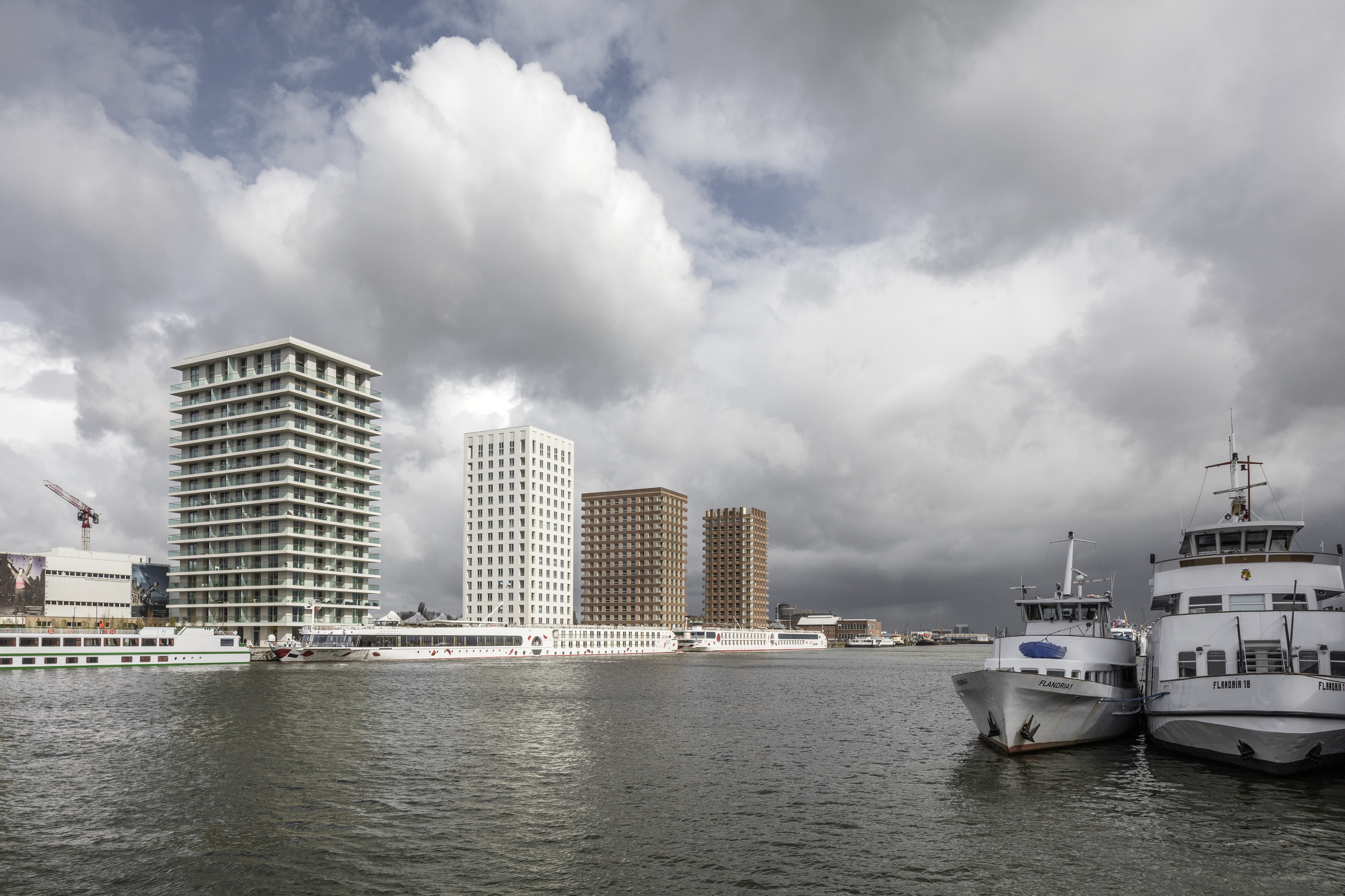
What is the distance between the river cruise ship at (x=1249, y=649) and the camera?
39.4 metres

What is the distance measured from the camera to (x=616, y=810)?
3600cm

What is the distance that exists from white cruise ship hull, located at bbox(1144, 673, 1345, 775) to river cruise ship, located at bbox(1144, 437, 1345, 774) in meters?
0.05

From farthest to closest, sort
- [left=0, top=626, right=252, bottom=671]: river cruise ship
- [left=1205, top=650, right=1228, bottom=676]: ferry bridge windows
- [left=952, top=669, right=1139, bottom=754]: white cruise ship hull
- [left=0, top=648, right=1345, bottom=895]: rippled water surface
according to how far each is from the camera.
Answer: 1. [left=0, top=626, right=252, bottom=671]: river cruise ship
2. [left=952, top=669, right=1139, bottom=754]: white cruise ship hull
3. [left=1205, top=650, right=1228, bottom=676]: ferry bridge windows
4. [left=0, top=648, right=1345, bottom=895]: rippled water surface

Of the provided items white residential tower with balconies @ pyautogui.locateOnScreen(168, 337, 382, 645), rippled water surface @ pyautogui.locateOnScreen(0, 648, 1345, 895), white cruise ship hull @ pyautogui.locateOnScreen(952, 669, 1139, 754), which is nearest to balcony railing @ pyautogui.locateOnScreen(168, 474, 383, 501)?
white residential tower with balconies @ pyautogui.locateOnScreen(168, 337, 382, 645)

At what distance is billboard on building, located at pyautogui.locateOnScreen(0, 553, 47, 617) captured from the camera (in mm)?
174875

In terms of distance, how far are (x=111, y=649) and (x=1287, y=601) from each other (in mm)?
146902

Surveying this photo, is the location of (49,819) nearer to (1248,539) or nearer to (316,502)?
(1248,539)

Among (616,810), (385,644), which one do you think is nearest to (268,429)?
(385,644)

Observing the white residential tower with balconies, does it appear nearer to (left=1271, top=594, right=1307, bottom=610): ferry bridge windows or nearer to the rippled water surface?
the rippled water surface

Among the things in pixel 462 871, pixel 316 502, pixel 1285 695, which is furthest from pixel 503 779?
pixel 316 502

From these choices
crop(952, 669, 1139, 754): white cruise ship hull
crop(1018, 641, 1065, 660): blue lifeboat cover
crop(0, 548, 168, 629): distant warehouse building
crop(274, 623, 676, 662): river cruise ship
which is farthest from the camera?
crop(0, 548, 168, 629): distant warehouse building

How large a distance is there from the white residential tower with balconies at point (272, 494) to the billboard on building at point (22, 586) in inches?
988

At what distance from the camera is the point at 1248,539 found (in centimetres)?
4922

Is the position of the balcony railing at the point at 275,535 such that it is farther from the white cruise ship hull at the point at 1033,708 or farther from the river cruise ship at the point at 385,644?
the white cruise ship hull at the point at 1033,708
